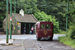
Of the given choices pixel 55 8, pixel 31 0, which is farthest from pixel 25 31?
pixel 55 8

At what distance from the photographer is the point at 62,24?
61781 mm

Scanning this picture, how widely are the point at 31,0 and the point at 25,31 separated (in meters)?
7.72

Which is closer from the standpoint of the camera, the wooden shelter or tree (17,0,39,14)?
tree (17,0,39,14)

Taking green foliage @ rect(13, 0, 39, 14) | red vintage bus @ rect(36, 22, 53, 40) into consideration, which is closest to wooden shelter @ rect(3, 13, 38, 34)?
green foliage @ rect(13, 0, 39, 14)

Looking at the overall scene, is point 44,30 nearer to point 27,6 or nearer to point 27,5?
point 27,6

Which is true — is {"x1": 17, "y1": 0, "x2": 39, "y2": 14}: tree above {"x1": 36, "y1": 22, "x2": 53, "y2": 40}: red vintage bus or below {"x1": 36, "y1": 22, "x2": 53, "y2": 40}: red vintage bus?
above

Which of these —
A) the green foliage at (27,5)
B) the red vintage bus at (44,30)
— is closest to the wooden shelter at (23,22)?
the green foliage at (27,5)

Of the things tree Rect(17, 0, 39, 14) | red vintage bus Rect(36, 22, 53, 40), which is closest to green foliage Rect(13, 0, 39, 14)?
tree Rect(17, 0, 39, 14)

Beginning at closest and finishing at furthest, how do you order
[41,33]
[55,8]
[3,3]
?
[41,33]
[3,3]
[55,8]

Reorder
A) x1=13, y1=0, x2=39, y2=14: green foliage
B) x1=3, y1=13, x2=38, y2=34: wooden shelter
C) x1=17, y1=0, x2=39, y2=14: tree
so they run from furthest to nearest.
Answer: x1=3, y1=13, x2=38, y2=34: wooden shelter, x1=13, y1=0, x2=39, y2=14: green foliage, x1=17, y1=0, x2=39, y2=14: tree

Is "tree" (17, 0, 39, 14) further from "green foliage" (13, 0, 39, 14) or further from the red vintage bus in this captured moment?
the red vintage bus

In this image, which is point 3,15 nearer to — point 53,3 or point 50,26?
point 53,3

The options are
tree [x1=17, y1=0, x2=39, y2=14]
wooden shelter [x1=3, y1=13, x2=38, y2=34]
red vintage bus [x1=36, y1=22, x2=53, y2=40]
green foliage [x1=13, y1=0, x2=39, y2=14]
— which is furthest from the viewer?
wooden shelter [x1=3, y1=13, x2=38, y2=34]

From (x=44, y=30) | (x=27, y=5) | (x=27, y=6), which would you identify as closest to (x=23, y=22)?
(x=27, y=6)
